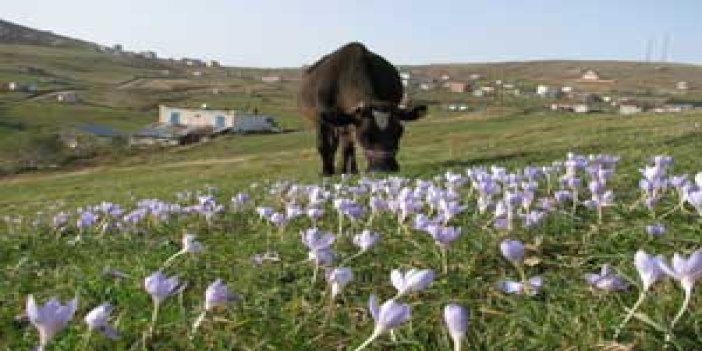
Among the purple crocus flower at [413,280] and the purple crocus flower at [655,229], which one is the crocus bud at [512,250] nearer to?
the purple crocus flower at [413,280]

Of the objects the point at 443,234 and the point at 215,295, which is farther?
the point at 443,234

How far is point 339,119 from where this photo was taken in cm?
2228

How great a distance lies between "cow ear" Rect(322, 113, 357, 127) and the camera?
22.1 m

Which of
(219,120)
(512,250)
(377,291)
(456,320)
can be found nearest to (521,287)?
(512,250)

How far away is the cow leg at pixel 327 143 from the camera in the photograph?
991 inches

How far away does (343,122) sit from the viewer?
22.2 m

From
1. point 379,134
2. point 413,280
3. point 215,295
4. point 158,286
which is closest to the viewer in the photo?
point 413,280

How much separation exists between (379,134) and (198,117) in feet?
531

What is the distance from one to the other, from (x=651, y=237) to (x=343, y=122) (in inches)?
656

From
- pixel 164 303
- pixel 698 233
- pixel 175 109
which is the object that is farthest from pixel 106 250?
pixel 175 109

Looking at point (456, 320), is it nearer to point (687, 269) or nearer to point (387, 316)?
point (387, 316)

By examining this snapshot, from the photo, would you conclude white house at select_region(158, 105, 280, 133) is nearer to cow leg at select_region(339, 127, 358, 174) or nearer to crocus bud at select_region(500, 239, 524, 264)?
cow leg at select_region(339, 127, 358, 174)

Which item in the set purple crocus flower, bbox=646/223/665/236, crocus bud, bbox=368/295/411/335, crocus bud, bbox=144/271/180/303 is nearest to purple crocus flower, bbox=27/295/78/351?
crocus bud, bbox=144/271/180/303

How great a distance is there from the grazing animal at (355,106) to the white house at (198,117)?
13701 centimetres
